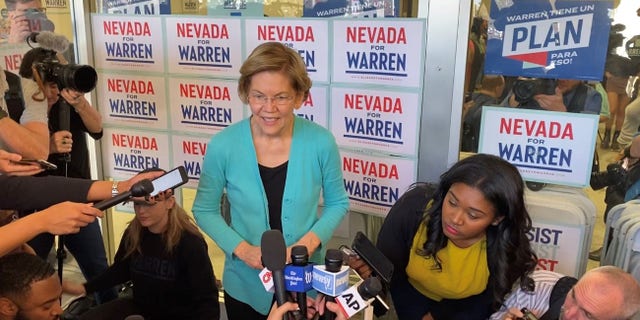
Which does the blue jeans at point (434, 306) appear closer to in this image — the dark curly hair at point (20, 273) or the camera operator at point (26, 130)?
the dark curly hair at point (20, 273)

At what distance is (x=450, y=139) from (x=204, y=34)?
112cm

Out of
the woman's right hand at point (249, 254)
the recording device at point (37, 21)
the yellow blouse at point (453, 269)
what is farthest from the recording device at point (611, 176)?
the recording device at point (37, 21)

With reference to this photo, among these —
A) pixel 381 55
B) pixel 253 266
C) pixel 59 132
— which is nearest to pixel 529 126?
pixel 381 55

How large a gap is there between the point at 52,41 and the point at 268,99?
144 centimetres

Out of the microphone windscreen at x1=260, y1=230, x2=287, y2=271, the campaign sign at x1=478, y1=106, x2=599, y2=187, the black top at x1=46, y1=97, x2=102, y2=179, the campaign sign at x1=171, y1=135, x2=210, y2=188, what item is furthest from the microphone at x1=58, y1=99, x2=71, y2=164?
the campaign sign at x1=478, y1=106, x2=599, y2=187

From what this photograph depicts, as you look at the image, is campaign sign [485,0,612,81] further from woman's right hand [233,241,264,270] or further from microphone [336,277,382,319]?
microphone [336,277,382,319]

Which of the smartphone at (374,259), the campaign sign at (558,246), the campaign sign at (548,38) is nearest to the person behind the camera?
the smartphone at (374,259)

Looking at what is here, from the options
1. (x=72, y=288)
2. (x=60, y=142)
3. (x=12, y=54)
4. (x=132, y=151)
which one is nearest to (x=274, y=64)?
(x=60, y=142)

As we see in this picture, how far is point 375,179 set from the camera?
215 centimetres

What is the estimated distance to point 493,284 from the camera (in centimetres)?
163

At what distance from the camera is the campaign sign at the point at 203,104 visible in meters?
2.32

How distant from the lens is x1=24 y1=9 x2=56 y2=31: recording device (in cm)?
237

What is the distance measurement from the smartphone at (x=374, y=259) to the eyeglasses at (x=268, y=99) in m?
0.50

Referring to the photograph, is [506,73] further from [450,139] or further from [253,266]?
[253,266]
